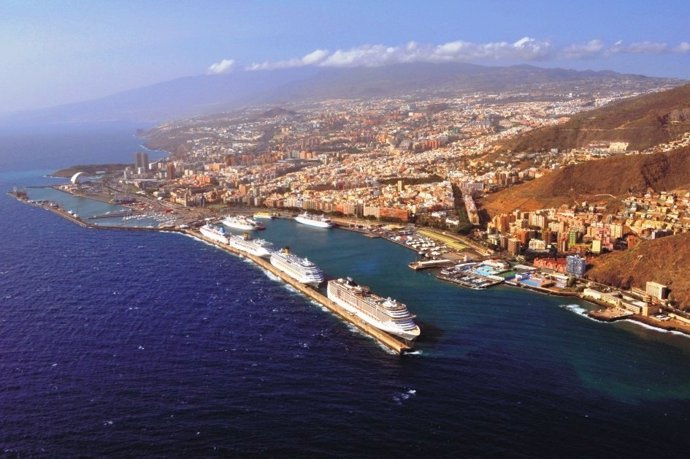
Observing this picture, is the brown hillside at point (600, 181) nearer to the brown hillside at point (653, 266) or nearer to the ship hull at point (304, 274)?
the brown hillside at point (653, 266)

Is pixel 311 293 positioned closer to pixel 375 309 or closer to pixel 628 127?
pixel 375 309

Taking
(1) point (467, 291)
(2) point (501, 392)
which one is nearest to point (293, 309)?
(1) point (467, 291)

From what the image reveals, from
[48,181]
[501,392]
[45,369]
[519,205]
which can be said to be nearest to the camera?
[501,392]

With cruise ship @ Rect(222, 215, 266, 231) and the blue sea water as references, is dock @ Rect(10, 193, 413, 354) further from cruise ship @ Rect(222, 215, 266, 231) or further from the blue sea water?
cruise ship @ Rect(222, 215, 266, 231)

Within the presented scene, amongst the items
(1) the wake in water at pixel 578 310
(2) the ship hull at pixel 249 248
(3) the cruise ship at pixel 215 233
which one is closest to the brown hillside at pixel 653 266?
(1) the wake in water at pixel 578 310

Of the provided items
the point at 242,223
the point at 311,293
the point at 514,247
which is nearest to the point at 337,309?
the point at 311,293

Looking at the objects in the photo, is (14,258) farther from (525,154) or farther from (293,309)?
(525,154)

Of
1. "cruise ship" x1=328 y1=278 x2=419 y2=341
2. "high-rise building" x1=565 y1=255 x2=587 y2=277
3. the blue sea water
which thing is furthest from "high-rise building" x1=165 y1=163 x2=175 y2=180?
"high-rise building" x1=565 y1=255 x2=587 y2=277

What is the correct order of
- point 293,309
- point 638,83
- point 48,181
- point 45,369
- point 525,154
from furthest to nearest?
point 638,83 → point 48,181 → point 525,154 → point 293,309 → point 45,369
